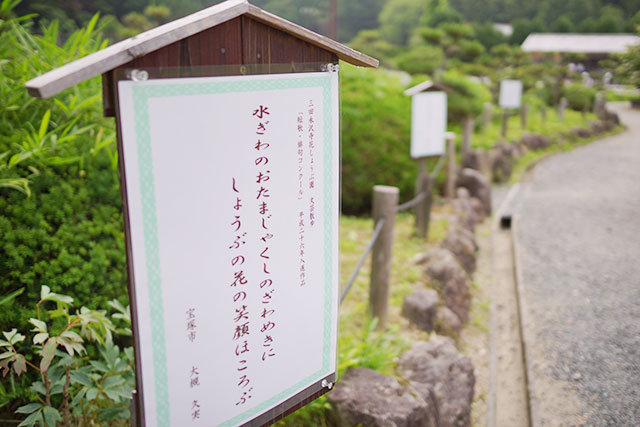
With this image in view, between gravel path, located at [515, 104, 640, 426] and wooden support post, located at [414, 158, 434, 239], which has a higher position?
wooden support post, located at [414, 158, 434, 239]

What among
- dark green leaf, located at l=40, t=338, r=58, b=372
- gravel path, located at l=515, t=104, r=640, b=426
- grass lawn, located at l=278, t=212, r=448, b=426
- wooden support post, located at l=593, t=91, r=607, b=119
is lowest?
gravel path, located at l=515, t=104, r=640, b=426

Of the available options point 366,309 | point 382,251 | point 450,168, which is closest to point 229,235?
point 382,251

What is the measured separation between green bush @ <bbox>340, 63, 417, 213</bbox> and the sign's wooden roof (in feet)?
15.1

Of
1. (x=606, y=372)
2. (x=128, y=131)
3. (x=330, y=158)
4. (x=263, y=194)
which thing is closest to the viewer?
(x=128, y=131)

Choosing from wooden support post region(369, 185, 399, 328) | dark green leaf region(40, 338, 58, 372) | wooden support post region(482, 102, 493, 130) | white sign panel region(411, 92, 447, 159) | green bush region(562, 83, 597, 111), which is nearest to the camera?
dark green leaf region(40, 338, 58, 372)

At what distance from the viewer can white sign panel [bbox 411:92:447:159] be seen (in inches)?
206

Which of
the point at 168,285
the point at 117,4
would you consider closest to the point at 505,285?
the point at 168,285

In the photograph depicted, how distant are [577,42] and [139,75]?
3893cm

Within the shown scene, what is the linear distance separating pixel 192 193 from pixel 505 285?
15.6ft

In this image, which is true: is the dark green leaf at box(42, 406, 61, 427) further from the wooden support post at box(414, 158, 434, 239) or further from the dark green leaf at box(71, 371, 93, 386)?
the wooden support post at box(414, 158, 434, 239)

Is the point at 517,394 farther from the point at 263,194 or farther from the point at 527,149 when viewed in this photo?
the point at 527,149

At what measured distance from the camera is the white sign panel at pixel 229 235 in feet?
4.21

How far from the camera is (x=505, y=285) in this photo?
17.9ft

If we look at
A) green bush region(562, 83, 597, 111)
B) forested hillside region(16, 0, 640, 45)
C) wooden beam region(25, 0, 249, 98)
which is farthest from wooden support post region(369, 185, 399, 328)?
green bush region(562, 83, 597, 111)
